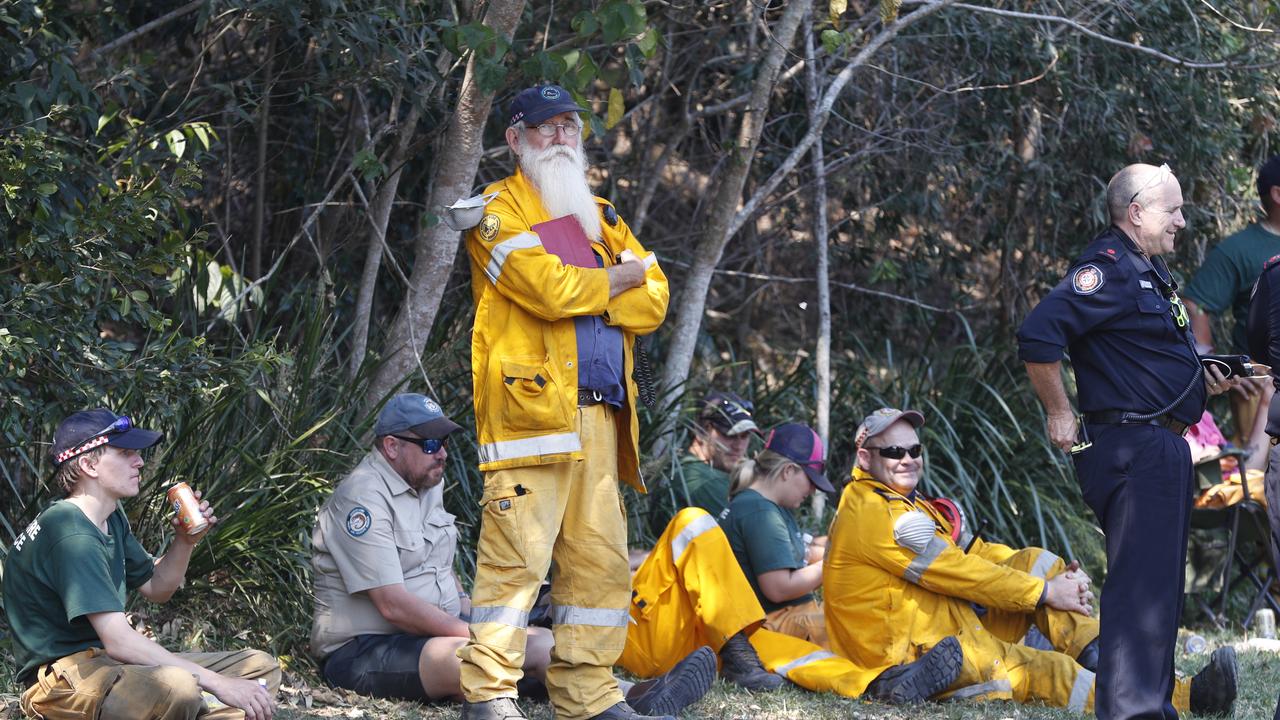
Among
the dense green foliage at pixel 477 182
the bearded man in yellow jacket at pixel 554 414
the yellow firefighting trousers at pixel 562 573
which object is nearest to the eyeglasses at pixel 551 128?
the bearded man in yellow jacket at pixel 554 414

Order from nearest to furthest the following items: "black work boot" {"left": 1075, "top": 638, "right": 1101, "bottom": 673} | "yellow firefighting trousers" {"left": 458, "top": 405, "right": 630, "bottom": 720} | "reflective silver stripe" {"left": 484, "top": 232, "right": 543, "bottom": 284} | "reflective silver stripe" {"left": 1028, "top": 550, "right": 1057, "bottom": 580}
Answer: "yellow firefighting trousers" {"left": 458, "top": 405, "right": 630, "bottom": 720} < "reflective silver stripe" {"left": 484, "top": 232, "right": 543, "bottom": 284} < "black work boot" {"left": 1075, "top": 638, "right": 1101, "bottom": 673} < "reflective silver stripe" {"left": 1028, "top": 550, "right": 1057, "bottom": 580}

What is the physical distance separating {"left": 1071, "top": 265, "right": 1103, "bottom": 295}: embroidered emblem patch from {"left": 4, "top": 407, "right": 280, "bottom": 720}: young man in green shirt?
8.92 ft

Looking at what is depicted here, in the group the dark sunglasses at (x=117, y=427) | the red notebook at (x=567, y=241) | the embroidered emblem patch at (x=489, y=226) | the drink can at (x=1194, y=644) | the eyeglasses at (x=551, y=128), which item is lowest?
the drink can at (x=1194, y=644)

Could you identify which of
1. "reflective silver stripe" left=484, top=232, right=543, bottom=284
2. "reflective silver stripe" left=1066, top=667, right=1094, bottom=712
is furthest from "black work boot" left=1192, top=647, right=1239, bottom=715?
"reflective silver stripe" left=484, top=232, right=543, bottom=284

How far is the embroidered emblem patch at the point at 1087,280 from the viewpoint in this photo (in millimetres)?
4312

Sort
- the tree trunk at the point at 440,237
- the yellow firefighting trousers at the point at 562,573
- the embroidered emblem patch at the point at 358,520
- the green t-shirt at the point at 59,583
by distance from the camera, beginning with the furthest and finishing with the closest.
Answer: the tree trunk at the point at 440,237, the embroidered emblem patch at the point at 358,520, the yellow firefighting trousers at the point at 562,573, the green t-shirt at the point at 59,583

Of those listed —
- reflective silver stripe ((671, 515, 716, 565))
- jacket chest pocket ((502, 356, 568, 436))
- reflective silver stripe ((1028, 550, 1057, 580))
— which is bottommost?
reflective silver stripe ((1028, 550, 1057, 580))

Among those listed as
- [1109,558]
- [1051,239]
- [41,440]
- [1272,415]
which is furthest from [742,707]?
[1051,239]

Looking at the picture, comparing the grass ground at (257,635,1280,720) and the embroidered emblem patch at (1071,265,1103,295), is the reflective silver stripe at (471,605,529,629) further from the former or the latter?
the embroidered emblem patch at (1071,265,1103,295)

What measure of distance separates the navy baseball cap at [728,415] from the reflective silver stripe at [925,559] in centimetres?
→ 175

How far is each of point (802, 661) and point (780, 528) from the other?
56cm

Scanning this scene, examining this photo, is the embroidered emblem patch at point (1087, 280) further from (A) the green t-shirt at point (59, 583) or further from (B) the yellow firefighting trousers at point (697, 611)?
(A) the green t-shirt at point (59, 583)

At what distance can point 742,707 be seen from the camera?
513cm

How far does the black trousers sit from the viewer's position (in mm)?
4219
